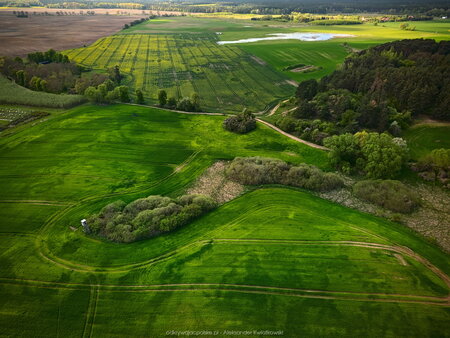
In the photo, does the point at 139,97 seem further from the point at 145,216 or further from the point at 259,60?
the point at 259,60

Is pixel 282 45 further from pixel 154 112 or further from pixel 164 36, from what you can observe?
pixel 154 112

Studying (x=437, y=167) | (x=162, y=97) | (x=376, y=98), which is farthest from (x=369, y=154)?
(x=162, y=97)

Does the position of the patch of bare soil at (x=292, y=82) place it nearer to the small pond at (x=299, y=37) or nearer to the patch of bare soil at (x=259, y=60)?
the patch of bare soil at (x=259, y=60)

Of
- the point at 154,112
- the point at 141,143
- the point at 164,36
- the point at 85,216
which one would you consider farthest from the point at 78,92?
the point at 164,36

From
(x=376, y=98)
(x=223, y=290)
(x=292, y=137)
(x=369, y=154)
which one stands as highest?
(x=376, y=98)

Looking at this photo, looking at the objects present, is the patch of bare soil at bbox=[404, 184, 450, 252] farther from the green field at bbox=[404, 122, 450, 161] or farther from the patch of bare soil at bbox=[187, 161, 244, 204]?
the patch of bare soil at bbox=[187, 161, 244, 204]

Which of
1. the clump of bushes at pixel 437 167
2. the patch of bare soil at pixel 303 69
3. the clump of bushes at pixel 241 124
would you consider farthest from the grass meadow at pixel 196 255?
the patch of bare soil at pixel 303 69

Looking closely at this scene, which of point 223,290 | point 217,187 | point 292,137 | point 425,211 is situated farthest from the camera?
point 292,137
